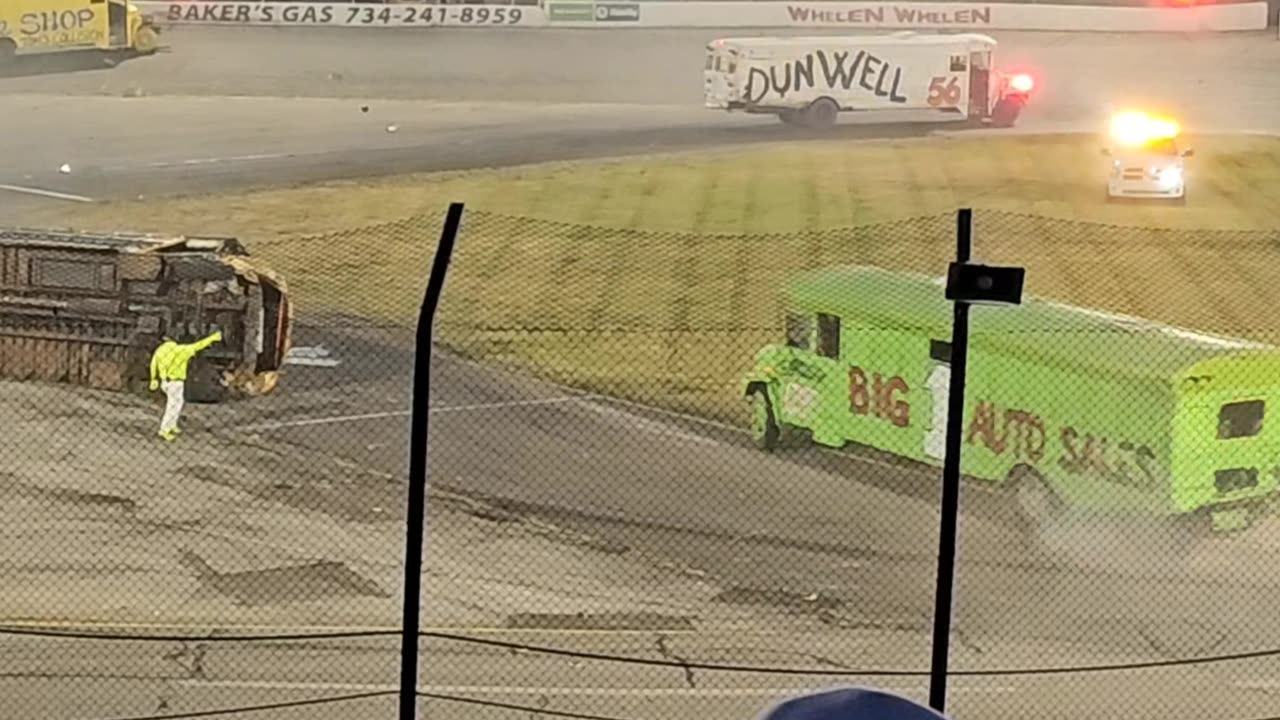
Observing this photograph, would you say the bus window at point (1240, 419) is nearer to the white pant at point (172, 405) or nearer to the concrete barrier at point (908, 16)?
the white pant at point (172, 405)

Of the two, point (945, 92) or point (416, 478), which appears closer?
point (416, 478)

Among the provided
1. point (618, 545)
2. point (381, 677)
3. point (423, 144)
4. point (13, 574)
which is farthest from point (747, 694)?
point (423, 144)

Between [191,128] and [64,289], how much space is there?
22313 millimetres

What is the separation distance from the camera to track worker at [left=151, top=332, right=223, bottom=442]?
13695 mm

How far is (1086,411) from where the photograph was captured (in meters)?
12.2

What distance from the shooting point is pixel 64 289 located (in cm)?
1427

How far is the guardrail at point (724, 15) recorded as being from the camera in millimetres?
44875

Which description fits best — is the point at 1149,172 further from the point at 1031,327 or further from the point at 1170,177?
the point at 1031,327

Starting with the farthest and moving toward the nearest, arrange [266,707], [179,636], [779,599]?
[779,599] < [179,636] < [266,707]

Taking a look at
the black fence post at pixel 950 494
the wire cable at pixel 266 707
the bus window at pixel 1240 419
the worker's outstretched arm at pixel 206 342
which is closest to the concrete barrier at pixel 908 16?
the worker's outstretched arm at pixel 206 342

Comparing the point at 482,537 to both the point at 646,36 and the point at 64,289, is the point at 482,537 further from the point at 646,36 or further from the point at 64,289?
the point at 646,36

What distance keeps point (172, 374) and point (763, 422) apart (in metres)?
3.97

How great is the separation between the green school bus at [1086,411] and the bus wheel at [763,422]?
606 millimetres

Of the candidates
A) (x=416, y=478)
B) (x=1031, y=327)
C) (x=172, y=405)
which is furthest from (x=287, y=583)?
(x=1031, y=327)
